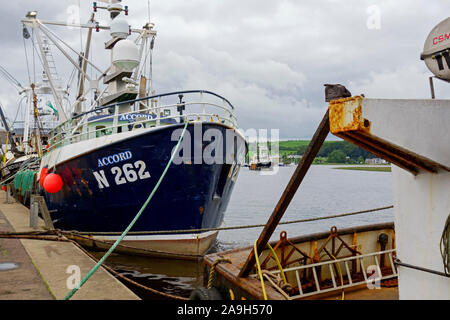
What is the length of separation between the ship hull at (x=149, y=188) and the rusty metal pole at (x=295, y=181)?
518 cm

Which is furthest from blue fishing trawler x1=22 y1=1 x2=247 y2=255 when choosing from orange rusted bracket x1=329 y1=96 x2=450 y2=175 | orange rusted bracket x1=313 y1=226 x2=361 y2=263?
orange rusted bracket x1=329 y1=96 x2=450 y2=175

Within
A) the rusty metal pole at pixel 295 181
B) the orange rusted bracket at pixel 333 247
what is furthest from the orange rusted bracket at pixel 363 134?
the orange rusted bracket at pixel 333 247

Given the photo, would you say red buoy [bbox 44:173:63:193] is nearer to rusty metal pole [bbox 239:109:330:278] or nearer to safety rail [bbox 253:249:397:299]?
safety rail [bbox 253:249:397:299]

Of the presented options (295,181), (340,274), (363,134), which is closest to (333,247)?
(340,274)

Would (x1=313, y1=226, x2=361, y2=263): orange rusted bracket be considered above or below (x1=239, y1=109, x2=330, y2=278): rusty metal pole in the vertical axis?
below

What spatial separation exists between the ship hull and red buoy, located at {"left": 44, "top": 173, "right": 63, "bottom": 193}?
842mm

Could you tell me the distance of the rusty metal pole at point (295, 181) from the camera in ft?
10.9

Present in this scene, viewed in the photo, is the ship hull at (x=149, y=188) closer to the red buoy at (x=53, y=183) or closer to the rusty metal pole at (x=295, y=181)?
the red buoy at (x=53, y=183)

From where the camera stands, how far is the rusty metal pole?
3.31m

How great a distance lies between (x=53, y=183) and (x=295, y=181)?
30.3 feet

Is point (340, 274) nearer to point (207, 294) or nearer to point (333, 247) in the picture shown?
point (333, 247)
